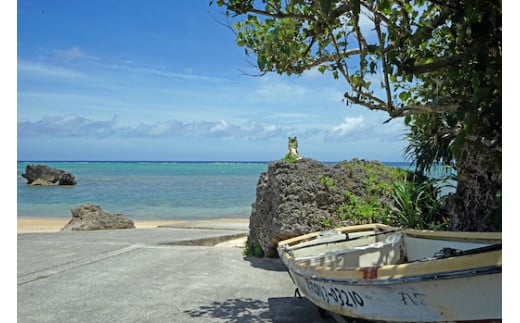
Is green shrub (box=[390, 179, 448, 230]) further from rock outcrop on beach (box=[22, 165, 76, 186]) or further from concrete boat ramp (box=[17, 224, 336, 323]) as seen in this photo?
rock outcrop on beach (box=[22, 165, 76, 186])

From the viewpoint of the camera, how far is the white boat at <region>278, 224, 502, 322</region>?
3.09m

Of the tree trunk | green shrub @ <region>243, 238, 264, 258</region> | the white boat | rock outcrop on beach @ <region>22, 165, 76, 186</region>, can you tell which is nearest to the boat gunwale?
the white boat

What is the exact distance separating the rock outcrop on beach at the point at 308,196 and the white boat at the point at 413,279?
2.24 metres

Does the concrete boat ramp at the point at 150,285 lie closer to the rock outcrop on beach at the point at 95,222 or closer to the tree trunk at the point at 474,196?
the tree trunk at the point at 474,196

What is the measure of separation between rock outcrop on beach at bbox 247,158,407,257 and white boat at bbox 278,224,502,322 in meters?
2.24

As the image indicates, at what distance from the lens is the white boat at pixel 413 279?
121 inches

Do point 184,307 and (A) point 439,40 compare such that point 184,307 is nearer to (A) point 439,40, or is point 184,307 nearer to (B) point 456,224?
→ (B) point 456,224

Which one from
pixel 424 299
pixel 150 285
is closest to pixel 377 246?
pixel 424 299

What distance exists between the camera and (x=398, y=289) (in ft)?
11.7

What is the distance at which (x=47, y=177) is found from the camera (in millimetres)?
47594

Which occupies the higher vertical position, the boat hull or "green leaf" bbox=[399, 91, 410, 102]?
"green leaf" bbox=[399, 91, 410, 102]

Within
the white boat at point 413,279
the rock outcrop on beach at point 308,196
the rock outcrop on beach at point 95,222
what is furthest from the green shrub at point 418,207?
the rock outcrop on beach at point 95,222

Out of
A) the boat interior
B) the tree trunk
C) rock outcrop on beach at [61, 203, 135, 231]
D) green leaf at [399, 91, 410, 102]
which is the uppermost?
green leaf at [399, 91, 410, 102]

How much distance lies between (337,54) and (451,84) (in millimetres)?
1137
